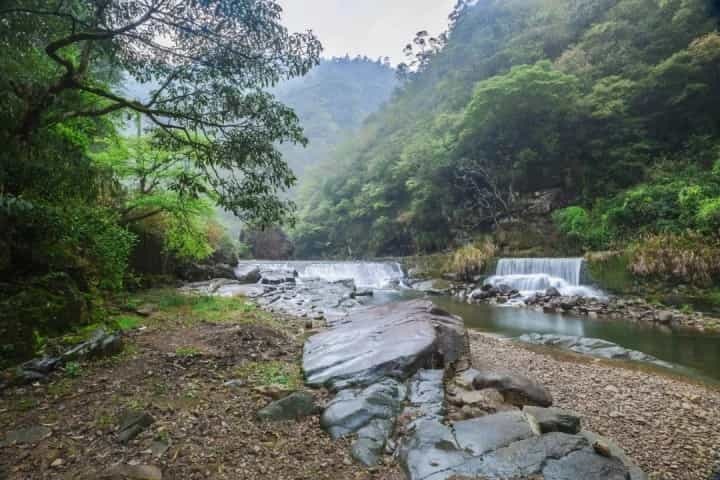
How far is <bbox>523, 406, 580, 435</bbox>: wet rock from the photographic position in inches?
92.0

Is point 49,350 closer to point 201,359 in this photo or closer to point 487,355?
point 201,359

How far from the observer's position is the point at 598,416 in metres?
2.99

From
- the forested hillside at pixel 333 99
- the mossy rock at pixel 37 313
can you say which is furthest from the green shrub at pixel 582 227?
the forested hillside at pixel 333 99

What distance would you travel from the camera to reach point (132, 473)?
1766 millimetres

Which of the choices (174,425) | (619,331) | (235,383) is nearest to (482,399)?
(235,383)

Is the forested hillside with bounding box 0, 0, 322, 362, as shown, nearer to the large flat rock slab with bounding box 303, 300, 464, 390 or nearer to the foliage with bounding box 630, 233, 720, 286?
the large flat rock slab with bounding box 303, 300, 464, 390

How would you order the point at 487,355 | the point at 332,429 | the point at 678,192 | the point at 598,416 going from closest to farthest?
the point at 332,429 → the point at 598,416 → the point at 487,355 → the point at 678,192

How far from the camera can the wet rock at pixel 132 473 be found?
173 centimetres

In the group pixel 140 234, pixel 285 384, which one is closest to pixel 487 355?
pixel 285 384

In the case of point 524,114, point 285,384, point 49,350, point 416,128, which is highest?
point 416,128

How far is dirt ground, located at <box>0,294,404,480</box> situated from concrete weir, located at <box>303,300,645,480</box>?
0.20m

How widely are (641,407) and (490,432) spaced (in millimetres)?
2129

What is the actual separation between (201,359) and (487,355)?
13.0 feet

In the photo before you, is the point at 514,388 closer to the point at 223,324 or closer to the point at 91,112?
the point at 223,324
